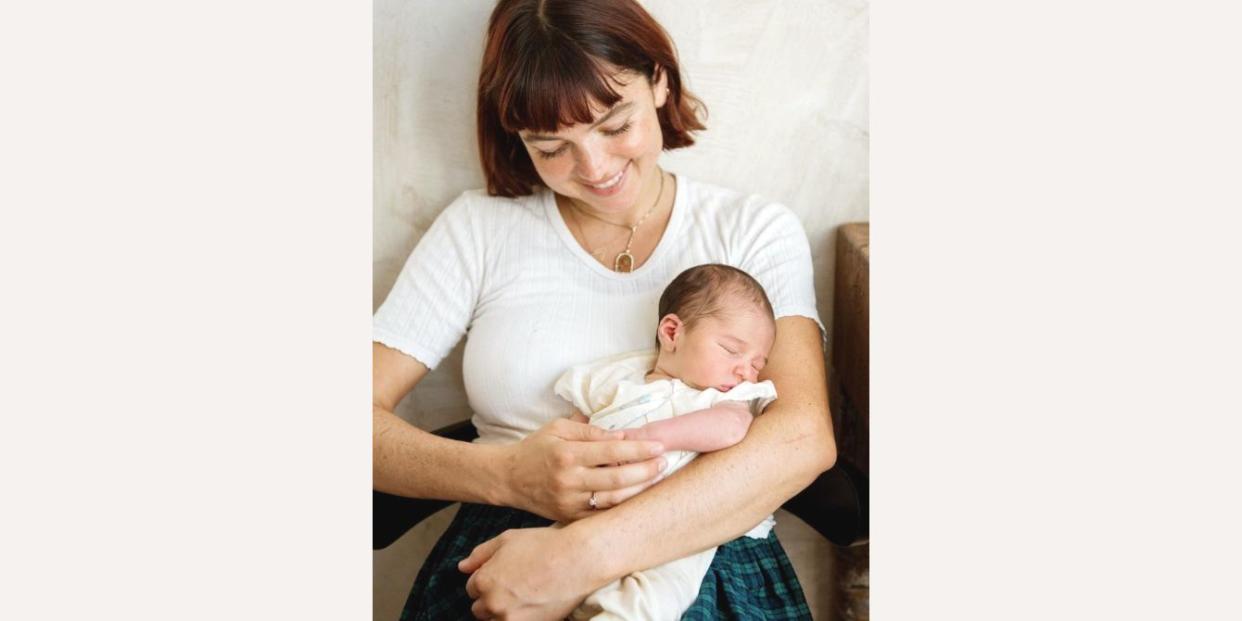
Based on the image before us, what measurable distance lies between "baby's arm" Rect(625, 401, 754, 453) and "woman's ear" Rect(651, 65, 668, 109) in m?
0.53

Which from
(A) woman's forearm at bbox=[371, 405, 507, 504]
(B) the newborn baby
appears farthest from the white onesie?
(A) woman's forearm at bbox=[371, 405, 507, 504]

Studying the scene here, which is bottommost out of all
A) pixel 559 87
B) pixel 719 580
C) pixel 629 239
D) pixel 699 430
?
pixel 719 580

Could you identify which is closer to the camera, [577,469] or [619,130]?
[577,469]

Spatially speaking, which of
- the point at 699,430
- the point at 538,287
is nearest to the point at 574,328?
the point at 538,287

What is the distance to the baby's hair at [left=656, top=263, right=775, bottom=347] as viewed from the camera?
4.92 ft

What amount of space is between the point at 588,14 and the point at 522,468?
2.27 ft

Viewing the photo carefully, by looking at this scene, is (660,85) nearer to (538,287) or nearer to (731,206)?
(731,206)

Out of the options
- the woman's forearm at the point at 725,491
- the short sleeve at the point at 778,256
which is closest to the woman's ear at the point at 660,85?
the short sleeve at the point at 778,256

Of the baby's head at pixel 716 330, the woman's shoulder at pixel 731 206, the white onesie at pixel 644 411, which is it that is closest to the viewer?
the white onesie at pixel 644 411

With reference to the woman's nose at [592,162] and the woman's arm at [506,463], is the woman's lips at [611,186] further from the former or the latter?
the woman's arm at [506,463]

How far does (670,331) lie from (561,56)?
443mm

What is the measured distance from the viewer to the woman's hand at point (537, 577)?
1370mm

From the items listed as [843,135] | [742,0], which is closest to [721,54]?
[742,0]

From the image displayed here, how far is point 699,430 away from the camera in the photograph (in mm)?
1418
